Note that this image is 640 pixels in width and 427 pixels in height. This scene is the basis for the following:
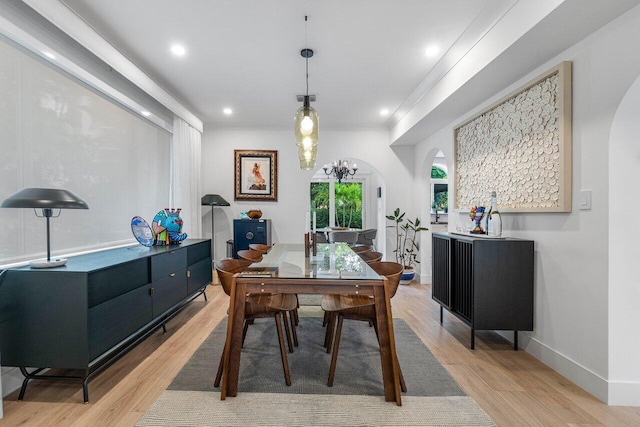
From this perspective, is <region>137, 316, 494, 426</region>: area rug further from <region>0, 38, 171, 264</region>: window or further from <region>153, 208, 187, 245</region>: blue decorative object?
<region>0, 38, 171, 264</region>: window

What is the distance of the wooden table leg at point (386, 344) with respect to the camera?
6.57ft

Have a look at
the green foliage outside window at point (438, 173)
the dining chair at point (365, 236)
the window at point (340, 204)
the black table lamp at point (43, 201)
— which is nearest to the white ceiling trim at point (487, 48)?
the dining chair at point (365, 236)

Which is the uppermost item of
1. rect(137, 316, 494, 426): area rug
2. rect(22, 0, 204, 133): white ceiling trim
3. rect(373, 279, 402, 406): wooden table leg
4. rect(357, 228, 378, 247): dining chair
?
rect(22, 0, 204, 133): white ceiling trim

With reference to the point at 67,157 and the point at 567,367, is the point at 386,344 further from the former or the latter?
the point at 67,157

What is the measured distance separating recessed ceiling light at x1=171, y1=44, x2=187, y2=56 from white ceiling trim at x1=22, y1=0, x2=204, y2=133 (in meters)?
0.52

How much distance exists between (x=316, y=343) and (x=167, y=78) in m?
3.40

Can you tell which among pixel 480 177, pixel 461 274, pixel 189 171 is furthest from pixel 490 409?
pixel 189 171

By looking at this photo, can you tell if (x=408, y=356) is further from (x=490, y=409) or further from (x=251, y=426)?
(x=251, y=426)

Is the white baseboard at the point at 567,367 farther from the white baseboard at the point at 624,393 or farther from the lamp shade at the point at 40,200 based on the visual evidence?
the lamp shade at the point at 40,200

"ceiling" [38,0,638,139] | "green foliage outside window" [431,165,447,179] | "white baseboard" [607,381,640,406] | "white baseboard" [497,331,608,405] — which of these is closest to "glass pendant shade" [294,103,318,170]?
"ceiling" [38,0,638,139]

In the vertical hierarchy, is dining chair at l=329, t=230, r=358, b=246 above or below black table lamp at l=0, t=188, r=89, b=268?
below

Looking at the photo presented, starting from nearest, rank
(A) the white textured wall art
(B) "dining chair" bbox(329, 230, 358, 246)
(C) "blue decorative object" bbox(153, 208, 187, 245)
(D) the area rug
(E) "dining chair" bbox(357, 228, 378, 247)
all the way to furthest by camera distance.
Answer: (D) the area rug
(A) the white textured wall art
(C) "blue decorative object" bbox(153, 208, 187, 245)
(B) "dining chair" bbox(329, 230, 358, 246)
(E) "dining chair" bbox(357, 228, 378, 247)

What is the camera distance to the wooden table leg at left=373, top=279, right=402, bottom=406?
2002mm

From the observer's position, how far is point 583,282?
2242 mm
